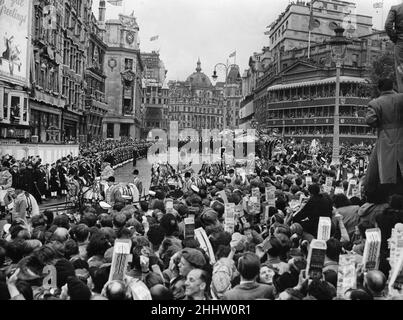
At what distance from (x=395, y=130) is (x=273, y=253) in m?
2.89

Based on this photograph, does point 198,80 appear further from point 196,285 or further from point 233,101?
point 196,285

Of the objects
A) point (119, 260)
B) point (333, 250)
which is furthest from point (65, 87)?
point (119, 260)

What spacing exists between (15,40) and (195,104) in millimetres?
153569

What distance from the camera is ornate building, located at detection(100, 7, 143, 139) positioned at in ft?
275

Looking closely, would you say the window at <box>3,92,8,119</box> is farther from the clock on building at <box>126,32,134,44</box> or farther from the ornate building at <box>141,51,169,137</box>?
the ornate building at <box>141,51,169,137</box>

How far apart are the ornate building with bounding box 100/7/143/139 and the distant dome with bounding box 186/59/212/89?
10368cm

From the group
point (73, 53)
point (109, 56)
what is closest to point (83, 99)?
point (73, 53)

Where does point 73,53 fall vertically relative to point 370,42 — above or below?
below

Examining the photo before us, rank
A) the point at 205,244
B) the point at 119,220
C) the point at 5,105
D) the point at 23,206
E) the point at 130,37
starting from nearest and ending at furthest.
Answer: the point at 205,244 < the point at 119,220 < the point at 23,206 < the point at 5,105 < the point at 130,37

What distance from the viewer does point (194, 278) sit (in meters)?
5.72

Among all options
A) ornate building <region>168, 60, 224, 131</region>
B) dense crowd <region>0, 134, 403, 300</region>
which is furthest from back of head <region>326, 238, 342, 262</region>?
ornate building <region>168, 60, 224, 131</region>

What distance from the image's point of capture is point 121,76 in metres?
84.4
